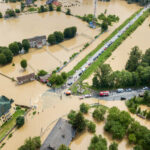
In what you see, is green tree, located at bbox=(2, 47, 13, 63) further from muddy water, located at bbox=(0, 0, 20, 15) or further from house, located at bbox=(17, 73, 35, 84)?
muddy water, located at bbox=(0, 0, 20, 15)

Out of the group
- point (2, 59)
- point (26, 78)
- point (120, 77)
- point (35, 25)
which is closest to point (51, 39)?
point (2, 59)

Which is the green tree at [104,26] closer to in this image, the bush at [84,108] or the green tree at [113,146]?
the bush at [84,108]

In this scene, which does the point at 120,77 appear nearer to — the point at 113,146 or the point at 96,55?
the point at 96,55

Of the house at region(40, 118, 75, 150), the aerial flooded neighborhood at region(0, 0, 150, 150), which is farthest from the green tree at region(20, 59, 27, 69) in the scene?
the house at region(40, 118, 75, 150)

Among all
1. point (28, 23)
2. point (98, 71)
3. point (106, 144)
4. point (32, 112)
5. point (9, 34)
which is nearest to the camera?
point (106, 144)

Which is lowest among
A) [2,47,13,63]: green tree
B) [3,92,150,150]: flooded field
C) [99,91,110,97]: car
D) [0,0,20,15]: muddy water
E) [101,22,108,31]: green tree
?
[3,92,150,150]: flooded field

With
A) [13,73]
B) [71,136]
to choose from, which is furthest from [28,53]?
[71,136]

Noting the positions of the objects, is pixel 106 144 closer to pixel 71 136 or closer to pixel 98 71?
pixel 71 136

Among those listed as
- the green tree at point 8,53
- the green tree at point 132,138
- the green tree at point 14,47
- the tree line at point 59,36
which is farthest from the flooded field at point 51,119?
the tree line at point 59,36
